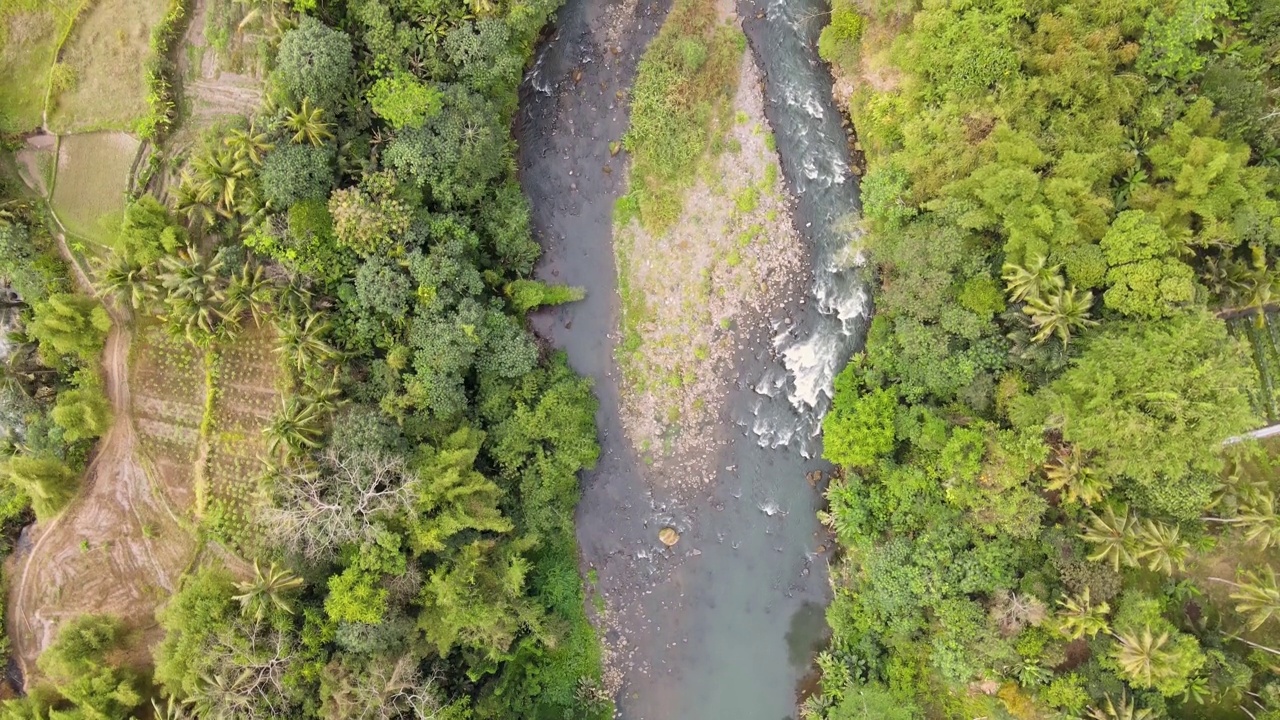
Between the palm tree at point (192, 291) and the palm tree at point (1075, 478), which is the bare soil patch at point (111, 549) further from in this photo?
the palm tree at point (1075, 478)

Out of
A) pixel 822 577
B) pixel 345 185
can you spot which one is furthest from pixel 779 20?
pixel 822 577

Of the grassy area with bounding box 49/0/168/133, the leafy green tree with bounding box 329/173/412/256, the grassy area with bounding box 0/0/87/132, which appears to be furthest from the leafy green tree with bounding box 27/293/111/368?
the leafy green tree with bounding box 329/173/412/256

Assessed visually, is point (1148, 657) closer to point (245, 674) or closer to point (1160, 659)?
point (1160, 659)

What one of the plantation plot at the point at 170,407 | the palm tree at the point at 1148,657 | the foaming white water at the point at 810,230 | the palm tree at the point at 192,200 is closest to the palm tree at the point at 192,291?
the palm tree at the point at 192,200

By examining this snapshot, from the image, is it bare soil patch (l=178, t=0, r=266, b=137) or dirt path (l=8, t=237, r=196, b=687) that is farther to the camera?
bare soil patch (l=178, t=0, r=266, b=137)

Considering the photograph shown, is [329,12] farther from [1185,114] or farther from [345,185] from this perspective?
[1185,114]

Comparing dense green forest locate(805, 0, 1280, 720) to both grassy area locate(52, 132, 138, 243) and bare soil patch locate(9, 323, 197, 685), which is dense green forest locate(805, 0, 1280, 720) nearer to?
bare soil patch locate(9, 323, 197, 685)
